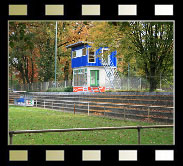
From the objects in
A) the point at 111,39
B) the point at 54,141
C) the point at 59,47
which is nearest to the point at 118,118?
the point at 111,39

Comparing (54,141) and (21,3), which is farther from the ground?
(21,3)

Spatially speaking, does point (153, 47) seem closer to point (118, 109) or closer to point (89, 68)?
point (118, 109)

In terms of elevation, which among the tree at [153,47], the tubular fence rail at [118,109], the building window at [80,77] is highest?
the tree at [153,47]

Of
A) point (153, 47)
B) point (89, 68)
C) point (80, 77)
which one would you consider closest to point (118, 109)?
point (153, 47)

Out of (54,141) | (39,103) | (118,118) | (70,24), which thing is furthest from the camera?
(70,24)

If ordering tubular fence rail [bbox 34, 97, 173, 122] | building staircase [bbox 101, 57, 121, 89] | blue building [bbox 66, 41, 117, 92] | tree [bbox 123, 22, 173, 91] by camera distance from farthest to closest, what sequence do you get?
blue building [bbox 66, 41, 117, 92] → building staircase [bbox 101, 57, 121, 89] → tree [bbox 123, 22, 173, 91] → tubular fence rail [bbox 34, 97, 173, 122]

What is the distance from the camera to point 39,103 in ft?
73.4

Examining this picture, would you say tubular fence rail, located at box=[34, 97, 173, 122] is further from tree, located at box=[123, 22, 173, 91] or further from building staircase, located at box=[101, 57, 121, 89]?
building staircase, located at box=[101, 57, 121, 89]

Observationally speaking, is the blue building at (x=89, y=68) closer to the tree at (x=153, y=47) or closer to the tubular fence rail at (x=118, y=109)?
the tubular fence rail at (x=118, y=109)

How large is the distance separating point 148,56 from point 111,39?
6.31ft

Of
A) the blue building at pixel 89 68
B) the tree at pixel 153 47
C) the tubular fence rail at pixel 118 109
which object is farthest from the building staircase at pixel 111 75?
the tree at pixel 153 47

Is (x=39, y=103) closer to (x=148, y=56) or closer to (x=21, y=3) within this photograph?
(x=148, y=56)

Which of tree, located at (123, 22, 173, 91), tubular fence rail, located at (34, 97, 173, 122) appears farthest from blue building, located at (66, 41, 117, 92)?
tree, located at (123, 22, 173, 91)

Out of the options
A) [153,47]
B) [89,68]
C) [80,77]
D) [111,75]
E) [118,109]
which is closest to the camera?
[153,47]
